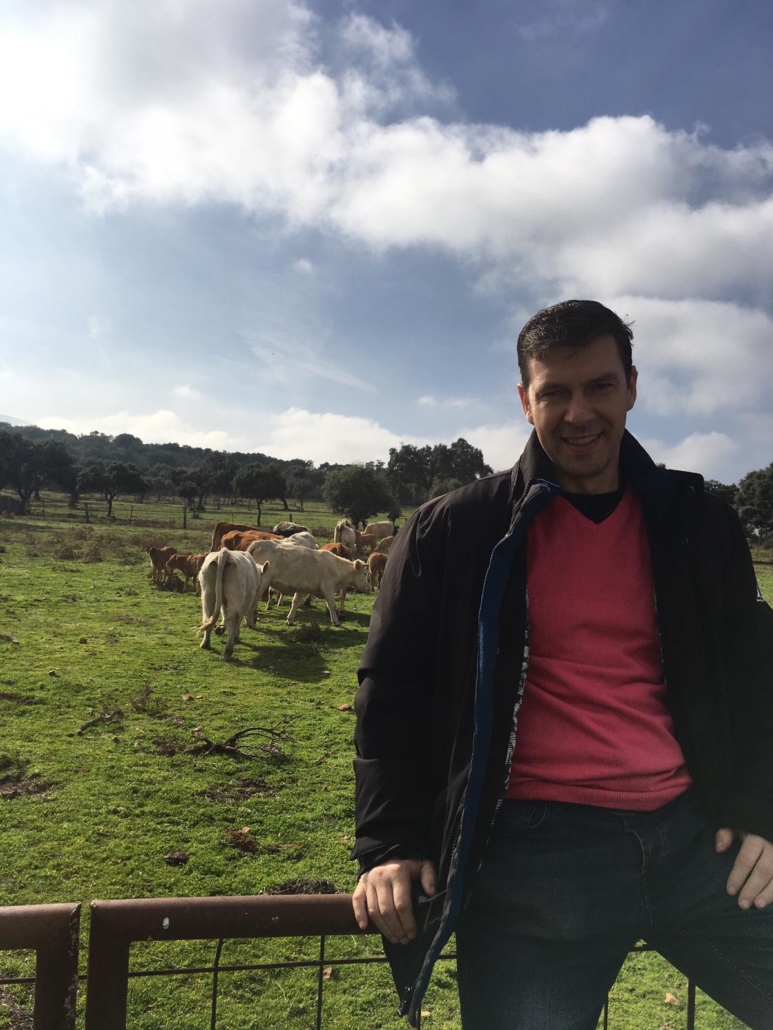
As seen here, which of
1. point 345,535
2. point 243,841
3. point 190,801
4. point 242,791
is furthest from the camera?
point 345,535

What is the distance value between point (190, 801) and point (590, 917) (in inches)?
196

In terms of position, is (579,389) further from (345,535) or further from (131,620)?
(345,535)

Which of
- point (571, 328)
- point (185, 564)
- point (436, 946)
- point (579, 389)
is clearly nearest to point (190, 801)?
point (436, 946)

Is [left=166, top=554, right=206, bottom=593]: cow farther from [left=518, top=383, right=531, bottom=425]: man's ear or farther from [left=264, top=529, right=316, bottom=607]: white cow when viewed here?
[left=518, top=383, right=531, bottom=425]: man's ear

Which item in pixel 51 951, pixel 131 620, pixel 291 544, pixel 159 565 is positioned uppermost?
pixel 291 544

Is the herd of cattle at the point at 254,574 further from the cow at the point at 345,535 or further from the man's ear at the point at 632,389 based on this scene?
the man's ear at the point at 632,389

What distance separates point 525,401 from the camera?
2.38m

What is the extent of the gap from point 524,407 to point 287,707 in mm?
7376

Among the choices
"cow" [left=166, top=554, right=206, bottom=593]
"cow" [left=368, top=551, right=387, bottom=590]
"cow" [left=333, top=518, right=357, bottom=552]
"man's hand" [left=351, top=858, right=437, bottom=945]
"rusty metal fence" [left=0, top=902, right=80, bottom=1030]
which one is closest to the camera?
"rusty metal fence" [left=0, top=902, right=80, bottom=1030]

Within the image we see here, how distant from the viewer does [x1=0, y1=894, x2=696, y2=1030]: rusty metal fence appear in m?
1.59

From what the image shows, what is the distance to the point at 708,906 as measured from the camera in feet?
6.05

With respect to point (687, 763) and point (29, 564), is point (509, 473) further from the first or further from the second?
point (29, 564)

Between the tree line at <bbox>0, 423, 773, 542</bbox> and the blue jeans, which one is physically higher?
the tree line at <bbox>0, 423, 773, 542</bbox>

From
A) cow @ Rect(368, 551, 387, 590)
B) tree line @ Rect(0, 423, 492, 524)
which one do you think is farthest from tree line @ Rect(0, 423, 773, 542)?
cow @ Rect(368, 551, 387, 590)
